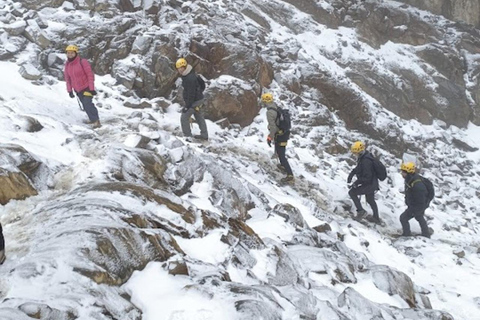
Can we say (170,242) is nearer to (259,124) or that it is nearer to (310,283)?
(310,283)

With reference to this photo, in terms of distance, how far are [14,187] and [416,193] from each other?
838 centimetres

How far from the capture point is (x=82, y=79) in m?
9.31

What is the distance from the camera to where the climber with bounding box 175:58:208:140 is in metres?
9.68

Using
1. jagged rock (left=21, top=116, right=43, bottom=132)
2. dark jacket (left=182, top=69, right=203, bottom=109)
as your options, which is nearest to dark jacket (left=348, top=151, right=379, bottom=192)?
dark jacket (left=182, top=69, right=203, bottom=109)

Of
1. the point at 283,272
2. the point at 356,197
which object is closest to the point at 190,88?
the point at 356,197

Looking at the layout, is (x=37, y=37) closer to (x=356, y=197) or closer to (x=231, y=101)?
(x=231, y=101)

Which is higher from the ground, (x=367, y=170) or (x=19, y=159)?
(x=19, y=159)

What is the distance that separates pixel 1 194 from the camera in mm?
4691

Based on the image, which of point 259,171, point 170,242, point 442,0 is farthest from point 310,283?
point 442,0

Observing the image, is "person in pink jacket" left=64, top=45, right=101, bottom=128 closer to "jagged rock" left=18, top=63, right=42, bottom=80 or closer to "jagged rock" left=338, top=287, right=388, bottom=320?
"jagged rock" left=18, top=63, right=42, bottom=80

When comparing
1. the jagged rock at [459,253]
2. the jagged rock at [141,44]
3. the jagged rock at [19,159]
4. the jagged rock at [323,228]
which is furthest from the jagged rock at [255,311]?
the jagged rock at [141,44]

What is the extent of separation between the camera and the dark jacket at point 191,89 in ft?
32.4

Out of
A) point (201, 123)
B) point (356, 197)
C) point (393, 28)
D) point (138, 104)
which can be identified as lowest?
point (138, 104)

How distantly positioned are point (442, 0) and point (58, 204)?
83.7ft
